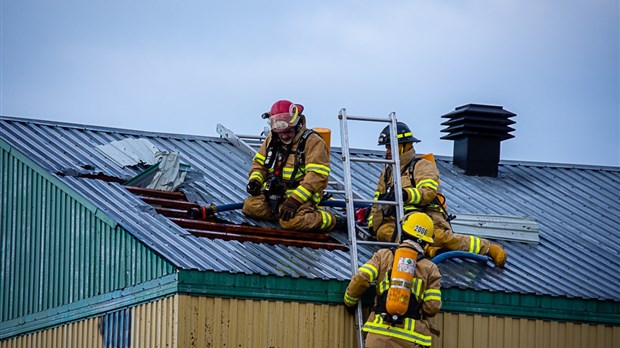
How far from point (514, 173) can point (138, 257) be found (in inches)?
369

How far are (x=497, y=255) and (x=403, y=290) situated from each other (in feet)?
10.0

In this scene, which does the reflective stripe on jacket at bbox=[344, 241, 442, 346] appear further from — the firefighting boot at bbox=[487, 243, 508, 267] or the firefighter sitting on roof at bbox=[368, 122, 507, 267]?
the firefighting boot at bbox=[487, 243, 508, 267]

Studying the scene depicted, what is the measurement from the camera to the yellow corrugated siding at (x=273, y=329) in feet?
55.1

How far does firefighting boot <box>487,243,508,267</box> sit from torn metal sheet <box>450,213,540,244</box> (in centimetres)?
122

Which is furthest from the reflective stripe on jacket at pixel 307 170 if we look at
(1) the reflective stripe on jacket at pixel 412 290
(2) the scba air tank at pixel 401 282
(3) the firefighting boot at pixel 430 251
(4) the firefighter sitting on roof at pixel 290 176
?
(2) the scba air tank at pixel 401 282

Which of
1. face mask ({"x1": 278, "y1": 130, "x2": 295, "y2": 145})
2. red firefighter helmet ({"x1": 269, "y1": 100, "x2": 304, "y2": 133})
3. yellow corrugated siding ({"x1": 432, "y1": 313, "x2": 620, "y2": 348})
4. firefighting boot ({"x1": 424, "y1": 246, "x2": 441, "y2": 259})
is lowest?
yellow corrugated siding ({"x1": 432, "y1": 313, "x2": 620, "y2": 348})

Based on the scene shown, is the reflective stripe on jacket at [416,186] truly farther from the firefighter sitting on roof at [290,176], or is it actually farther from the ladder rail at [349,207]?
the firefighter sitting on roof at [290,176]

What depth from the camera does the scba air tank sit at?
1698 centimetres

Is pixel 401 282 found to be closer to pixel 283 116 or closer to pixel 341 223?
pixel 341 223

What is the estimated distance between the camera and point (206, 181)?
21.0m

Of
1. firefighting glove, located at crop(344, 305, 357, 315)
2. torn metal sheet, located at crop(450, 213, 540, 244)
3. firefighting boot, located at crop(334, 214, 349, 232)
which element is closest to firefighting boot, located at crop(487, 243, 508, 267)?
torn metal sheet, located at crop(450, 213, 540, 244)

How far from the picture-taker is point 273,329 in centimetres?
1731

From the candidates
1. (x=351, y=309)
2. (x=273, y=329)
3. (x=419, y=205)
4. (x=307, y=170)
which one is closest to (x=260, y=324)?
(x=273, y=329)

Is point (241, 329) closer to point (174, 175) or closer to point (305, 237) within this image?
point (305, 237)
